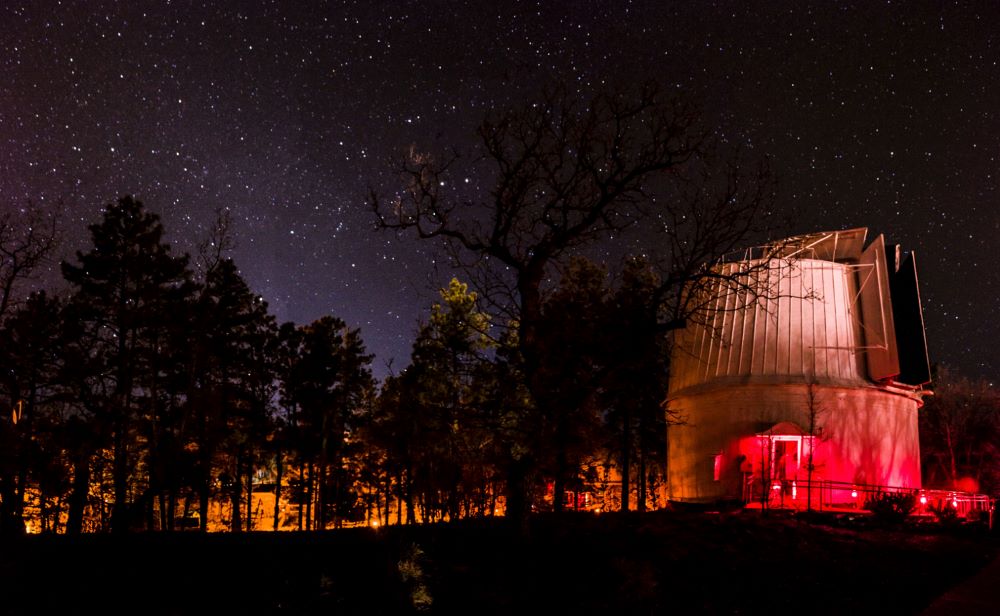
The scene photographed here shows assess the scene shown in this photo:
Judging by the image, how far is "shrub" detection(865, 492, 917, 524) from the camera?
19.3 meters

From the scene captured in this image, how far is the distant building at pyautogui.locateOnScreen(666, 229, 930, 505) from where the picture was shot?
2628cm

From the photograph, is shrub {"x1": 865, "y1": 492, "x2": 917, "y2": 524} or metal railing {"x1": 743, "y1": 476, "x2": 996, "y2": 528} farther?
metal railing {"x1": 743, "y1": 476, "x2": 996, "y2": 528}

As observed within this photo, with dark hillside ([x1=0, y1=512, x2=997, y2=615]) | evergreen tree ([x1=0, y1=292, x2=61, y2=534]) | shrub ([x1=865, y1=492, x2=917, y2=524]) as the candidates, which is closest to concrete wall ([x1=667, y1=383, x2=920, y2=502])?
shrub ([x1=865, y1=492, x2=917, y2=524])

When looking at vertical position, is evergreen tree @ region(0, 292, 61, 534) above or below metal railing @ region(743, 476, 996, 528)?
above

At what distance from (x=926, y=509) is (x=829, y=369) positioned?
19.1 feet

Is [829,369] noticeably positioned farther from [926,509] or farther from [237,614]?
[237,614]

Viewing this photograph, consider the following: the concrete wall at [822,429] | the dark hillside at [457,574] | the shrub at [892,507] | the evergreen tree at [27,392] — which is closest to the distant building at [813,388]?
the concrete wall at [822,429]

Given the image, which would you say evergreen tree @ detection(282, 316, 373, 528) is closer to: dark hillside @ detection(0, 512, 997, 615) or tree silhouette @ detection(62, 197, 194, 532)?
tree silhouette @ detection(62, 197, 194, 532)

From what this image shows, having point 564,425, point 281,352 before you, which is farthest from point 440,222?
point 281,352

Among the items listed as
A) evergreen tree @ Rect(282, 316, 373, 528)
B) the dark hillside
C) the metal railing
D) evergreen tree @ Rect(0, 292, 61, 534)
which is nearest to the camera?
the dark hillside

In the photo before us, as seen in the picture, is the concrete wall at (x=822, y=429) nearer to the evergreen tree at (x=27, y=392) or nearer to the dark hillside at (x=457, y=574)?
the dark hillside at (x=457, y=574)

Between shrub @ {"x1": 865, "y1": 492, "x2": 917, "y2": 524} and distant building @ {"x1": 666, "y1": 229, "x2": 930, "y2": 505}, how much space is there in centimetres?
278

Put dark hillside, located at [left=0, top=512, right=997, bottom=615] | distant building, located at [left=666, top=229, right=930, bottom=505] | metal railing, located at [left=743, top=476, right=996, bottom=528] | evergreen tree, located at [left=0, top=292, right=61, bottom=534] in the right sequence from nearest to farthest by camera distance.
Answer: dark hillside, located at [left=0, top=512, right=997, bottom=615]
evergreen tree, located at [left=0, top=292, right=61, bottom=534]
metal railing, located at [left=743, top=476, right=996, bottom=528]
distant building, located at [left=666, top=229, right=930, bottom=505]

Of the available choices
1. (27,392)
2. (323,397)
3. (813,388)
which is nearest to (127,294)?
(27,392)
